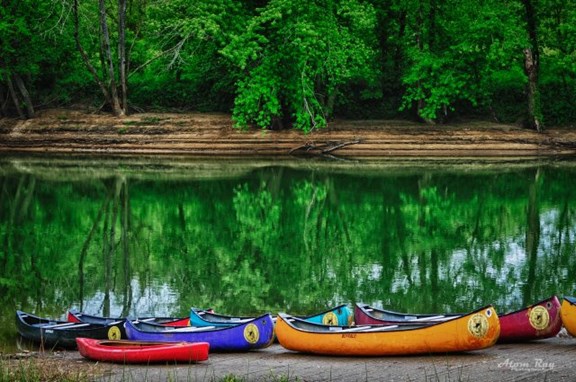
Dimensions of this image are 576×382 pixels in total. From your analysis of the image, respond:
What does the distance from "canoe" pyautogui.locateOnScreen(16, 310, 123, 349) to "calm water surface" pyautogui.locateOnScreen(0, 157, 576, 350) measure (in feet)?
1.03

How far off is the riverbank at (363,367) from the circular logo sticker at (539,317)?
0.89 ft

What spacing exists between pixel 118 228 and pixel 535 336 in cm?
1428

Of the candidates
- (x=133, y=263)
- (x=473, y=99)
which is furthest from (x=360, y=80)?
(x=133, y=263)

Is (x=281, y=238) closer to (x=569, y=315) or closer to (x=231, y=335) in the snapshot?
(x=231, y=335)

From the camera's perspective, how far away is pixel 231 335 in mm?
12438

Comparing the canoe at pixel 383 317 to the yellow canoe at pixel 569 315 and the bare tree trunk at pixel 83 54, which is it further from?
the bare tree trunk at pixel 83 54

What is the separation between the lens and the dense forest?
42.8m

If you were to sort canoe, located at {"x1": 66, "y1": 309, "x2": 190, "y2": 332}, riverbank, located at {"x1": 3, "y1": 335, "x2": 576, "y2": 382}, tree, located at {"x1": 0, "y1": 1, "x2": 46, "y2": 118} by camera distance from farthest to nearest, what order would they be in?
tree, located at {"x1": 0, "y1": 1, "x2": 46, "y2": 118}, canoe, located at {"x1": 66, "y1": 309, "x2": 190, "y2": 332}, riverbank, located at {"x1": 3, "y1": 335, "x2": 576, "y2": 382}

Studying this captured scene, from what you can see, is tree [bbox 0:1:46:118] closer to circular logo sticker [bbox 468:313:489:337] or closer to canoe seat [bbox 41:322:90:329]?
canoe seat [bbox 41:322:90:329]

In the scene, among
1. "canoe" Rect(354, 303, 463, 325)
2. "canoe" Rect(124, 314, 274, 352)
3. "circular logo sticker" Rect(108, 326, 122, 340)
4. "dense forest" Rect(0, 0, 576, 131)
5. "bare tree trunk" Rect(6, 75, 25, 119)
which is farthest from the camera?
"bare tree trunk" Rect(6, 75, 25, 119)

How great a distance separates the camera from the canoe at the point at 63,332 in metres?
13.2

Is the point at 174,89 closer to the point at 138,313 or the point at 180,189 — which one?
the point at 180,189

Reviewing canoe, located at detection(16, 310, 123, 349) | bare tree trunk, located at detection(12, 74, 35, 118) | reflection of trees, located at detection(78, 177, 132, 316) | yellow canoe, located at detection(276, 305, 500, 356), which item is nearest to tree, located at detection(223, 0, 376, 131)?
bare tree trunk, located at detection(12, 74, 35, 118)

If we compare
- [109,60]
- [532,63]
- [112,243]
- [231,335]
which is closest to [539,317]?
[231,335]
